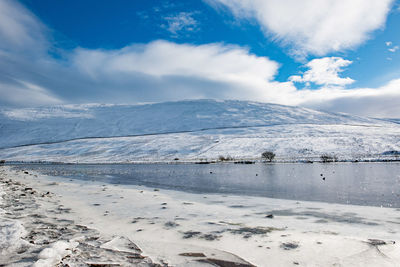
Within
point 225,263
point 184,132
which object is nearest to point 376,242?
point 225,263

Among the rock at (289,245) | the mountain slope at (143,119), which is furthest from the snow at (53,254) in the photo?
the mountain slope at (143,119)

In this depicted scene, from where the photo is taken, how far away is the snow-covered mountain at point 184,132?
274ft

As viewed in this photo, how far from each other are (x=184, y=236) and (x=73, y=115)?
179 m

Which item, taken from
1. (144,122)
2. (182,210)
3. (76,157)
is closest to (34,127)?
(144,122)

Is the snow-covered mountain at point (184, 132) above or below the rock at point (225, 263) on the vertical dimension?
above

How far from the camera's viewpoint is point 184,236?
20.1 feet

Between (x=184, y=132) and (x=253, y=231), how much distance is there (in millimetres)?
119705

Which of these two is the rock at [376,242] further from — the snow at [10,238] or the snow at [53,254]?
the snow at [10,238]

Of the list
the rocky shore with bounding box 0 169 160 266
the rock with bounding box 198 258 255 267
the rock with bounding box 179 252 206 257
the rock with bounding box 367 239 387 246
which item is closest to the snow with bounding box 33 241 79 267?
→ the rocky shore with bounding box 0 169 160 266

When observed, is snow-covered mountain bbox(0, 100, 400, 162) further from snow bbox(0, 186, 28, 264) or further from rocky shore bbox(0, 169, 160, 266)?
snow bbox(0, 186, 28, 264)

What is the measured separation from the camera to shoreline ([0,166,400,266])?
4672 millimetres

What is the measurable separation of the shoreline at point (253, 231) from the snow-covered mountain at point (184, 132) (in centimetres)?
6218

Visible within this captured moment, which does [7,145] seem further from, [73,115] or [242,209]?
[242,209]

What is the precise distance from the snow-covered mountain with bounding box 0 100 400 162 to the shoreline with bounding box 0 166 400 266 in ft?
204
